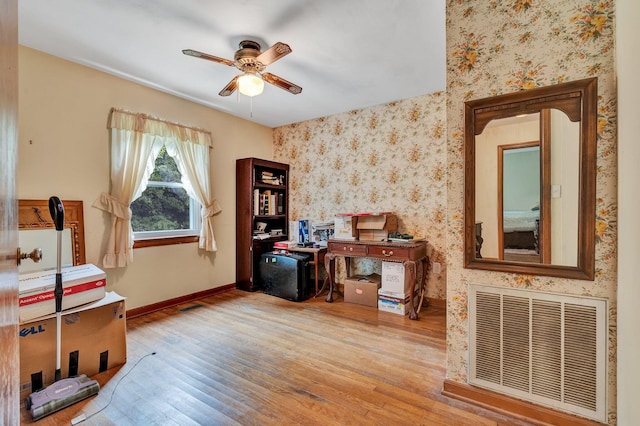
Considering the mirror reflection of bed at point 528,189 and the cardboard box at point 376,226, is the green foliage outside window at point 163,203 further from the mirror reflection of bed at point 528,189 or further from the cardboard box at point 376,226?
the mirror reflection of bed at point 528,189

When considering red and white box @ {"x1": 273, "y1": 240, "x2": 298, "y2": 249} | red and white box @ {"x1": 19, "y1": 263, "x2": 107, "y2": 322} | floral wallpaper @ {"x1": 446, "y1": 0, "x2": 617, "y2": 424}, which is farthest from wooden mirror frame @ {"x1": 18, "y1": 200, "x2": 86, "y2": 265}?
floral wallpaper @ {"x1": 446, "y1": 0, "x2": 617, "y2": 424}

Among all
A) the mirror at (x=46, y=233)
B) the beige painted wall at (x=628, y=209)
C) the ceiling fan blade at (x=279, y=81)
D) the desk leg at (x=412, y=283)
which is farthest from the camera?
the desk leg at (x=412, y=283)

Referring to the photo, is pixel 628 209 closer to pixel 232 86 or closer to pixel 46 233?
pixel 232 86

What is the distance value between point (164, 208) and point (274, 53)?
2.30m

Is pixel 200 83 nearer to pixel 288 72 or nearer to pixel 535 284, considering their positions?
pixel 288 72

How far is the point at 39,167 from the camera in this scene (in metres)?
2.35

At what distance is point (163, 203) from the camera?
10.9 feet

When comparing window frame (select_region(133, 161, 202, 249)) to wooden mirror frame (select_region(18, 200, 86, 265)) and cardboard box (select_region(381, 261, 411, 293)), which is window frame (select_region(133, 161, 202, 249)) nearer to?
wooden mirror frame (select_region(18, 200, 86, 265))

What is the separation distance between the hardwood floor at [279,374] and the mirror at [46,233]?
87cm

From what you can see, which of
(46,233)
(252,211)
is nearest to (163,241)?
(46,233)

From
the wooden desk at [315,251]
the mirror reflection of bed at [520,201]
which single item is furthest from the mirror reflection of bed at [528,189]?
the wooden desk at [315,251]

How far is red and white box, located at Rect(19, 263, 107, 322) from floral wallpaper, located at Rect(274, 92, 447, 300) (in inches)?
107

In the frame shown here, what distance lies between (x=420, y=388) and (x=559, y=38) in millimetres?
2109

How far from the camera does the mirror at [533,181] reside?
53.7 inches
